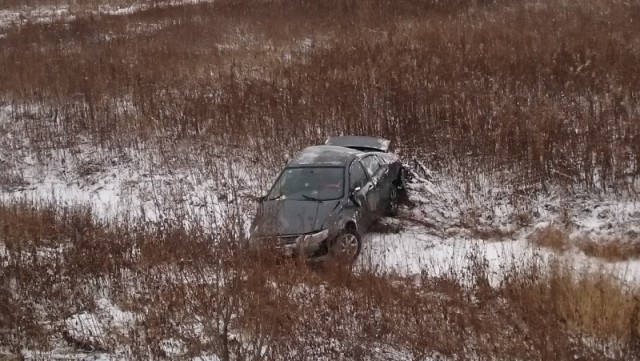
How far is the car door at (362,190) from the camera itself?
992cm

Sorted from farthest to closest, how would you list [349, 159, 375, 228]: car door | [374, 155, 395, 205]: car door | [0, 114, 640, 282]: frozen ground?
[374, 155, 395, 205]: car door
[349, 159, 375, 228]: car door
[0, 114, 640, 282]: frozen ground

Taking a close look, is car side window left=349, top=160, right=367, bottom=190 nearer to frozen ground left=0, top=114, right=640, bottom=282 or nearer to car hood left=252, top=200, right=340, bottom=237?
car hood left=252, top=200, right=340, bottom=237

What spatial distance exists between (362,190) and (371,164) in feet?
2.77

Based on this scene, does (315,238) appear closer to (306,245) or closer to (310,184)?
(306,245)

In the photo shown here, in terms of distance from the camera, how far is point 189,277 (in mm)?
7703

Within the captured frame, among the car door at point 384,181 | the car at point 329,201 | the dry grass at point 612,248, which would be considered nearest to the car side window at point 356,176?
the car at point 329,201

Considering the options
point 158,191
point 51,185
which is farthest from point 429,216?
point 51,185

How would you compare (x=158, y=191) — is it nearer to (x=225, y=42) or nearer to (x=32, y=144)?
(x=32, y=144)

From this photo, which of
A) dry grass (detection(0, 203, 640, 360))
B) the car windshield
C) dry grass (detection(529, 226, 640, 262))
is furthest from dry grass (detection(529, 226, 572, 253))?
the car windshield

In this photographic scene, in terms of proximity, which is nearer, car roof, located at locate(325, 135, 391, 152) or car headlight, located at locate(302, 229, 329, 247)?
car headlight, located at locate(302, 229, 329, 247)

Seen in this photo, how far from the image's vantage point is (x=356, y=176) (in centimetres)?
1017

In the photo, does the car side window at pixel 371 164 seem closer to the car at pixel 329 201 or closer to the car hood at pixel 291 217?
the car at pixel 329 201

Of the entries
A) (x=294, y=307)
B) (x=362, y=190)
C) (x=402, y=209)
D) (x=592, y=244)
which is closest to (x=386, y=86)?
(x=402, y=209)

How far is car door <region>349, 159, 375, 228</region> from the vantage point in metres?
9.92
